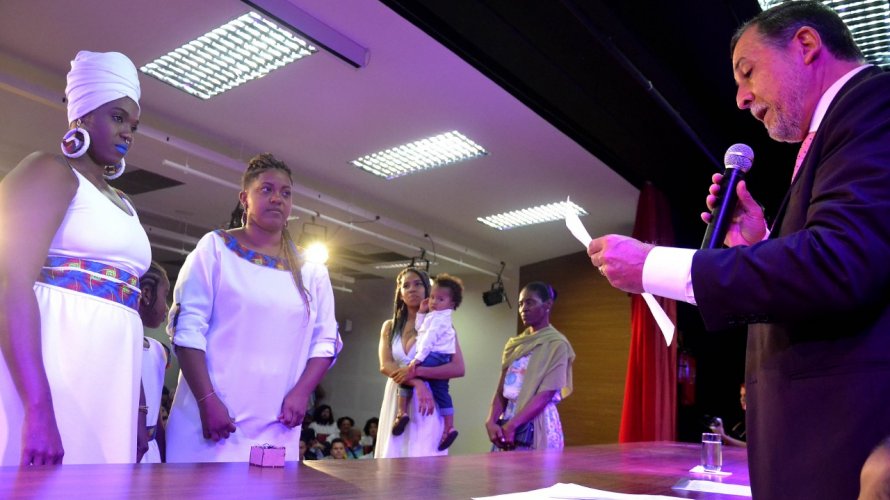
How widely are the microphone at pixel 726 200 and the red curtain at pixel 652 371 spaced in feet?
14.9

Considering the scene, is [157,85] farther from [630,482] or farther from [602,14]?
[630,482]

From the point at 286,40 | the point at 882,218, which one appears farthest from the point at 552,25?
the point at 882,218

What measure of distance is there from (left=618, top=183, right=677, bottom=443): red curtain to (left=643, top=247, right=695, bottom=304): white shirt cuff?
4953 mm

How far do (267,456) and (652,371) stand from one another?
523 cm

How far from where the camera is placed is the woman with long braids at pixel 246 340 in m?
1.68

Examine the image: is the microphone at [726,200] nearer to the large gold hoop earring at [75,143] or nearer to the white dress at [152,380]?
the large gold hoop earring at [75,143]

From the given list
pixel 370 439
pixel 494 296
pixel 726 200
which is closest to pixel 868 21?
pixel 726 200

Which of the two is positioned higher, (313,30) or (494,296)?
(313,30)

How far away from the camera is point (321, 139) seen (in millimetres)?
5445

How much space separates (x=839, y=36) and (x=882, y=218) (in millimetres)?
441

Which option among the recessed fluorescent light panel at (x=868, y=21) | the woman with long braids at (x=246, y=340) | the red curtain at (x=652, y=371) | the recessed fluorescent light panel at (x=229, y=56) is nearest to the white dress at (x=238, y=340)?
the woman with long braids at (x=246, y=340)

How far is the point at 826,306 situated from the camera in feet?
2.66

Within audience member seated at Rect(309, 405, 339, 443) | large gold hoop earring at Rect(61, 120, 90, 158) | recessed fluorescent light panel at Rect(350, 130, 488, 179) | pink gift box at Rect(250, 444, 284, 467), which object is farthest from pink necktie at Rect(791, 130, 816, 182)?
audience member seated at Rect(309, 405, 339, 443)

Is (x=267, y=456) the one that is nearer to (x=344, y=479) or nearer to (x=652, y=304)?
(x=344, y=479)
